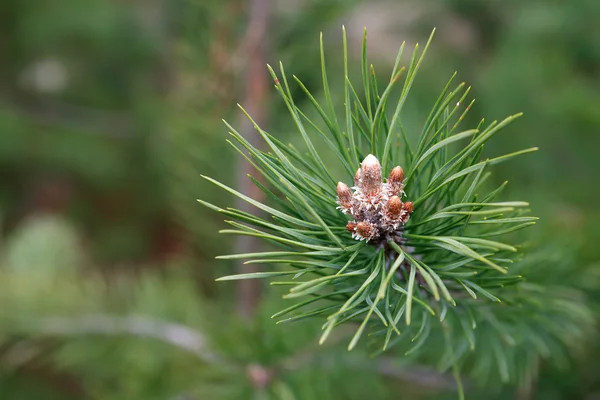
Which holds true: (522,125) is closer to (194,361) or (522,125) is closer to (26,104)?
(194,361)

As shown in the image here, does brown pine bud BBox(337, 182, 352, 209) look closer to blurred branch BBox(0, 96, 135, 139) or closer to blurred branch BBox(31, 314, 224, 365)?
blurred branch BBox(31, 314, 224, 365)

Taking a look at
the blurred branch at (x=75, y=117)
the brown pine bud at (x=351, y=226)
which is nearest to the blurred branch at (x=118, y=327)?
the brown pine bud at (x=351, y=226)

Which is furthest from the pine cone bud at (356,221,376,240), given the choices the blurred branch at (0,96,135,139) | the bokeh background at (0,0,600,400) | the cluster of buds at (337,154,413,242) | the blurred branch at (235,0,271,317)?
the blurred branch at (0,96,135,139)

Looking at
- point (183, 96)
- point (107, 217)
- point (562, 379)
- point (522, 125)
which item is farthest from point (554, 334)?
point (107, 217)

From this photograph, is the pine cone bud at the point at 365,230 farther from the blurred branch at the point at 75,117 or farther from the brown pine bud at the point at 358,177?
the blurred branch at the point at 75,117

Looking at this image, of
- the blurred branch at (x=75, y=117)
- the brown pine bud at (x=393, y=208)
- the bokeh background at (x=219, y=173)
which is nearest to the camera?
the brown pine bud at (x=393, y=208)

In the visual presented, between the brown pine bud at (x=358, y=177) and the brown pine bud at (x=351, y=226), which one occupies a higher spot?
the brown pine bud at (x=358, y=177)
